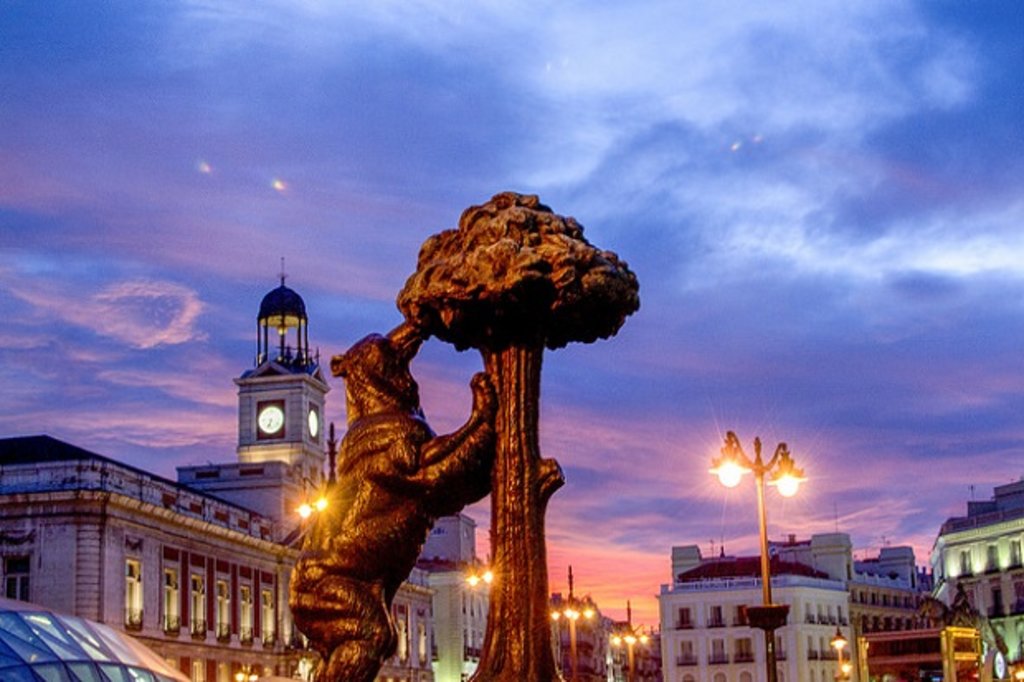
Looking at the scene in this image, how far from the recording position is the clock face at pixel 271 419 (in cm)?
6756

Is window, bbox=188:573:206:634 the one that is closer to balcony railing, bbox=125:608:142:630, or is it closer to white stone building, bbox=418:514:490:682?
balcony railing, bbox=125:608:142:630

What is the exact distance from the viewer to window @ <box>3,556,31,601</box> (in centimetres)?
4122

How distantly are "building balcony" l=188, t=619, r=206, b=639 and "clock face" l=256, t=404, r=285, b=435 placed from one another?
20.3 metres

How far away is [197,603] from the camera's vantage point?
157ft

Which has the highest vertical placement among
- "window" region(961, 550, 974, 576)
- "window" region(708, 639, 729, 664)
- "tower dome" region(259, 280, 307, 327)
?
"tower dome" region(259, 280, 307, 327)

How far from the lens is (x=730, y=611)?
78.8 m

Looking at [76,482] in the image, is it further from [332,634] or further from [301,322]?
[332,634]

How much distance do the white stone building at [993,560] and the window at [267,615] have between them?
104 feet

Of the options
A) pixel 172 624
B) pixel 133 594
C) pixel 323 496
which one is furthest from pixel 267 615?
pixel 323 496

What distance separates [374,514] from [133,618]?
36.4 meters

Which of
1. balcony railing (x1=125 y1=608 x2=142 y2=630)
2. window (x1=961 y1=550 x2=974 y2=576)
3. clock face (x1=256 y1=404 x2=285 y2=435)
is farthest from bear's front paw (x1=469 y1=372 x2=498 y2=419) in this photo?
window (x1=961 y1=550 x2=974 y2=576)

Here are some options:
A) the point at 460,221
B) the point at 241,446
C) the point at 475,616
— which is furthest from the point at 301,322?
the point at 460,221

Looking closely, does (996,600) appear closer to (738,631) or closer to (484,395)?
(738,631)

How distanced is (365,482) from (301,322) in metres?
62.1
